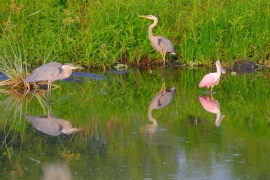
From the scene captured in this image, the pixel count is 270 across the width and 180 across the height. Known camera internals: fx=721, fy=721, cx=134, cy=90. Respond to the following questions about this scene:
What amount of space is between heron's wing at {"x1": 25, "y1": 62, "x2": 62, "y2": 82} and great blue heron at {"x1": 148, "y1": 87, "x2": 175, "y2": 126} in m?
1.58

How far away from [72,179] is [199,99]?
180 inches

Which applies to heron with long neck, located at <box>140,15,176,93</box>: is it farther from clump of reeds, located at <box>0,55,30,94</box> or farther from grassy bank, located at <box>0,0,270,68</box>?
clump of reeds, located at <box>0,55,30,94</box>

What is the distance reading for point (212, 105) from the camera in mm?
10070

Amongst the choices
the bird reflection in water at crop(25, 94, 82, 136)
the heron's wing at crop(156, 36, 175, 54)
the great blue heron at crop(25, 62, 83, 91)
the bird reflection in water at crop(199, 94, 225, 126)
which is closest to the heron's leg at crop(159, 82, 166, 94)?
the bird reflection in water at crop(199, 94, 225, 126)

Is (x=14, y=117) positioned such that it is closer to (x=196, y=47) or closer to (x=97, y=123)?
(x=97, y=123)

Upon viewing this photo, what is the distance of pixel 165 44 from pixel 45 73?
316 cm

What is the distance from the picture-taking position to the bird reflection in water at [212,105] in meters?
9.20

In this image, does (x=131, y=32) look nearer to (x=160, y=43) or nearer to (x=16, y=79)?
(x=160, y=43)


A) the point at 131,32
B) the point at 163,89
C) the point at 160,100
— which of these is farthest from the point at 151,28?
the point at 160,100

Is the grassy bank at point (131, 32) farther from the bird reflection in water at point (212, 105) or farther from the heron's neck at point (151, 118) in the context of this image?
the heron's neck at point (151, 118)

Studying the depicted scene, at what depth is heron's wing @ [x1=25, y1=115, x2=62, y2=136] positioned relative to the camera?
8.37m

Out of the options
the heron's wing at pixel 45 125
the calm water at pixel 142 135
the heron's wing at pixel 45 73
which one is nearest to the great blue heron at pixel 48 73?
the heron's wing at pixel 45 73

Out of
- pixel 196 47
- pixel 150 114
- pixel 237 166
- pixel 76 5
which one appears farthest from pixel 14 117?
pixel 76 5

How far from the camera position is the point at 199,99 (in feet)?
34.8
